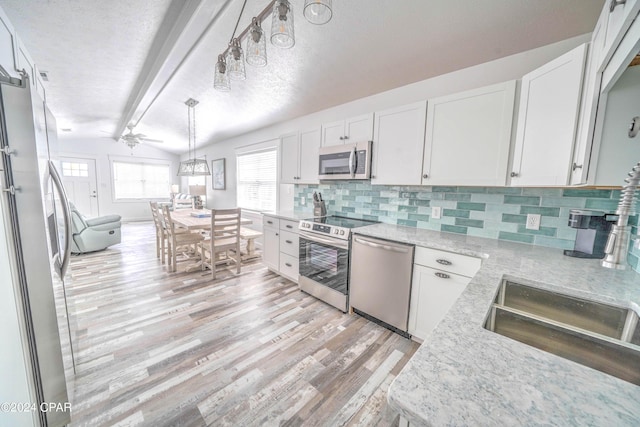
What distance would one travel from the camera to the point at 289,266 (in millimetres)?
2955

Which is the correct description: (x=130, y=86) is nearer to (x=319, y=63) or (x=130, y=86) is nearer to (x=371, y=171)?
(x=319, y=63)

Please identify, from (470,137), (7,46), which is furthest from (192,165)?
(470,137)

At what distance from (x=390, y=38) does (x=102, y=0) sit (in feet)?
6.71

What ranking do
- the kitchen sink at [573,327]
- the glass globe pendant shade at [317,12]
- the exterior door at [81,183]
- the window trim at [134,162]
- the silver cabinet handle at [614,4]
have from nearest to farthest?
the kitchen sink at [573,327] < the silver cabinet handle at [614,4] < the glass globe pendant shade at [317,12] < the exterior door at [81,183] < the window trim at [134,162]

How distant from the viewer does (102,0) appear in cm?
161

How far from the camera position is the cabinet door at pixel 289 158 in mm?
3146

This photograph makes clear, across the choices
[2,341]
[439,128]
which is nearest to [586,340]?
[439,128]

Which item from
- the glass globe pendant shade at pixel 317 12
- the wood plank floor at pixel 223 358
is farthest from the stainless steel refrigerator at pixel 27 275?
the glass globe pendant shade at pixel 317 12

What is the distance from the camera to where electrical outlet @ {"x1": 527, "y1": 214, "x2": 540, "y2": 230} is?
1.72m

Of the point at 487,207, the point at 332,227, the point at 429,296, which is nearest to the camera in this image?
the point at 429,296

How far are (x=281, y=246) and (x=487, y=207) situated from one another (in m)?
2.25

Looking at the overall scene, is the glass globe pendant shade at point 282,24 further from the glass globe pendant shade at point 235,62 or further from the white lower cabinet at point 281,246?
the white lower cabinet at point 281,246

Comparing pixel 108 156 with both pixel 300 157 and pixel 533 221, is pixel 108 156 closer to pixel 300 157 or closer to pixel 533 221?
pixel 300 157

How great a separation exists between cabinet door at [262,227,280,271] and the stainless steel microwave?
1.05 m
